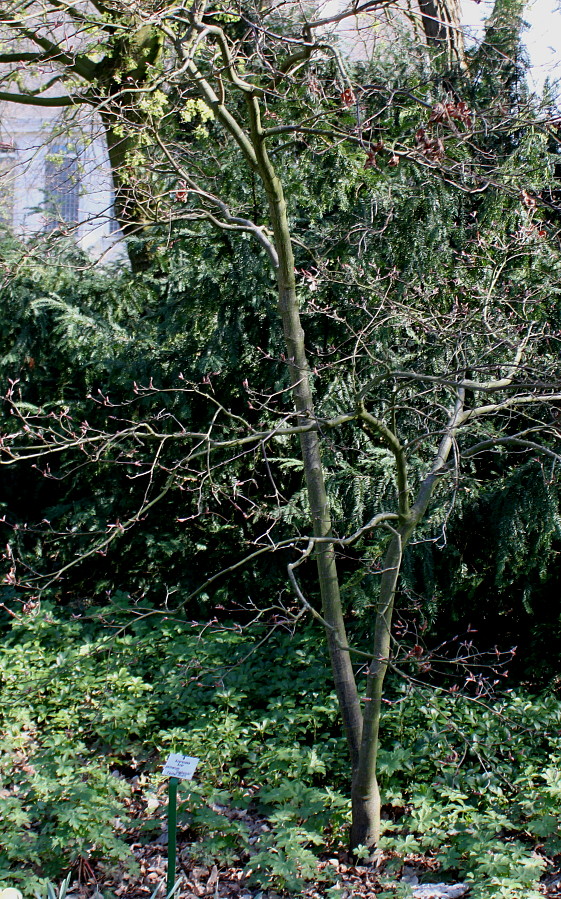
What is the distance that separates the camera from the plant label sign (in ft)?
10.2

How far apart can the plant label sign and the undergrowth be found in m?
0.32

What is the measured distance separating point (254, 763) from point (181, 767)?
1.08 meters

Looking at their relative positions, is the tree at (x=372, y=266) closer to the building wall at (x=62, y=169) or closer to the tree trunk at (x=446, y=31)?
the building wall at (x=62, y=169)

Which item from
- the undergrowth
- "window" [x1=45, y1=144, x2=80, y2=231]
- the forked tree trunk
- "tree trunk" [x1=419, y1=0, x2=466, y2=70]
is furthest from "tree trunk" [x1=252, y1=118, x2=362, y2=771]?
"tree trunk" [x1=419, y1=0, x2=466, y2=70]

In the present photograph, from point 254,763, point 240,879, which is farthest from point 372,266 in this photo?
point 240,879

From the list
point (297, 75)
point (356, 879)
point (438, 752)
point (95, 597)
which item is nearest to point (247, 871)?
point (356, 879)

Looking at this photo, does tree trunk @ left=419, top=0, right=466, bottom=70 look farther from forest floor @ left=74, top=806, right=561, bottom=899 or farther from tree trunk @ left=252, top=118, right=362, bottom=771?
forest floor @ left=74, top=806, right=561, bottom=899

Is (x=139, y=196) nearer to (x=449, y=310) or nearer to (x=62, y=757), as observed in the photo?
(x=449, y=310)

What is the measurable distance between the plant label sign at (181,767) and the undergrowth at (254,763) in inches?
12.8

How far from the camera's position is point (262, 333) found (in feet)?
17.9

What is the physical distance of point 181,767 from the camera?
123 inches

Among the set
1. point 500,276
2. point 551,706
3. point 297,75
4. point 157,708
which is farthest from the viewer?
point 297,75

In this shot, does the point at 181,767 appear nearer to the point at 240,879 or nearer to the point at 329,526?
the point at 240,879

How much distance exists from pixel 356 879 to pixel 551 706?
4.67 ft
